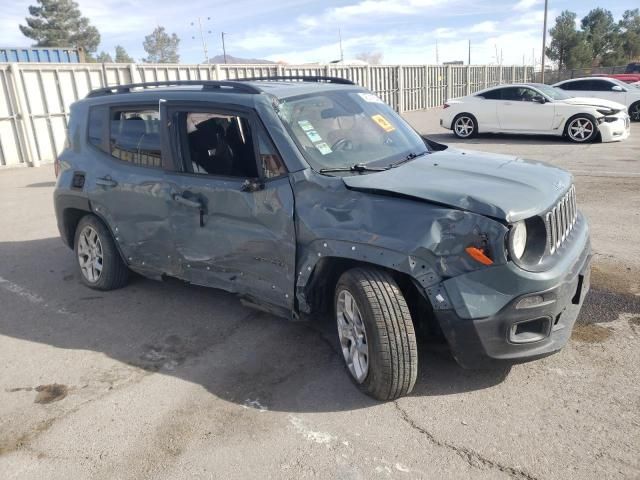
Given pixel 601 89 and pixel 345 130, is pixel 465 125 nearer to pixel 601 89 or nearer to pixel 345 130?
pixel 601 89

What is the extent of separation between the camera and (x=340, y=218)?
3.30 metres

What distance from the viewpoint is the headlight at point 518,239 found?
2.94m

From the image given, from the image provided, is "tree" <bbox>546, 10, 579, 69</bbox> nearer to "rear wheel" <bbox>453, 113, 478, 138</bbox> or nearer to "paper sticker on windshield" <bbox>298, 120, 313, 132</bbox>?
"rear wheel" <bbox>453, 113, 478, 138</bbox>

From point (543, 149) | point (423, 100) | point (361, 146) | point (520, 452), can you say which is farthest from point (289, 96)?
point (423, 100)

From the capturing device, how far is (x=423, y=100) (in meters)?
27.2

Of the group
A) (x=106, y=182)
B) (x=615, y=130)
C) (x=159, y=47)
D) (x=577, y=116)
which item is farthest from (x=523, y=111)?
(x=159, y=47)

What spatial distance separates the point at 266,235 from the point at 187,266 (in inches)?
37.3

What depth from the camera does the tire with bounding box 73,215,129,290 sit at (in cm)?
Answer: 510

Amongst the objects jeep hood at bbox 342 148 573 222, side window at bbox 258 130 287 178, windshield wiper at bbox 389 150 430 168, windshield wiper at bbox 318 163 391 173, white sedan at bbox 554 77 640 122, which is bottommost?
white sedan at bbox 554 77 640 122

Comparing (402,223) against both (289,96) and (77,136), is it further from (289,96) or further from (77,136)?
(77,136)

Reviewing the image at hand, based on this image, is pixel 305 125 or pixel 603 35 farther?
pixel 603 35

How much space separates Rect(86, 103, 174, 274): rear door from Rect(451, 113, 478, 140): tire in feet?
40.1

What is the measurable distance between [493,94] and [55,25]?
66.3 metres

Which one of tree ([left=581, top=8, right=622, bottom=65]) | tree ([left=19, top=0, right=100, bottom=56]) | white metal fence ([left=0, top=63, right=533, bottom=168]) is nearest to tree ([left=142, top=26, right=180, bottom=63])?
tree ([left=19, top=0, right=100, bottom=56])
